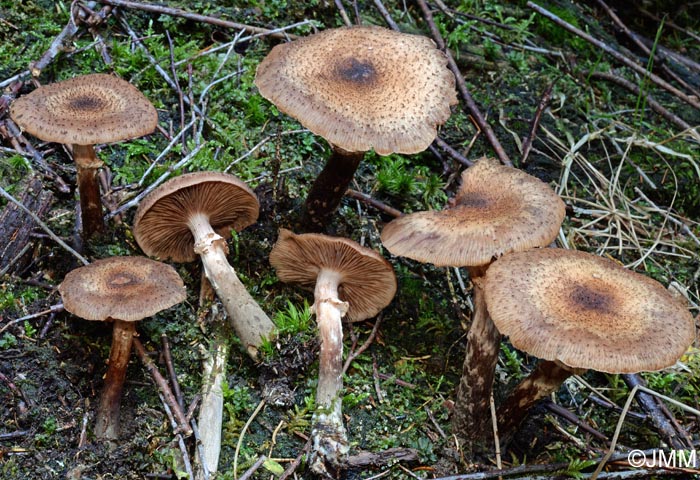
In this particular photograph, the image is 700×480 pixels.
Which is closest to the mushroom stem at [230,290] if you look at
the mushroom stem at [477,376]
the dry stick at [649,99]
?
the mushroom stem at [477,376]

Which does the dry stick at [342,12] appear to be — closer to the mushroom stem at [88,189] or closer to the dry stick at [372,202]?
the dry stick at [372,202]

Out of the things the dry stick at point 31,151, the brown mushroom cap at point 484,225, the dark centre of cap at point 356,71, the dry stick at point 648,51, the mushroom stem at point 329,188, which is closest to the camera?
the brown mushroom cap at point 484,225

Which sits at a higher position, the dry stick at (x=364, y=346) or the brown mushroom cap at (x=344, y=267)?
the brown mushroom cap at (x=344, y=267)

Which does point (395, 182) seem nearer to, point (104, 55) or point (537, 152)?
point (537, 152)

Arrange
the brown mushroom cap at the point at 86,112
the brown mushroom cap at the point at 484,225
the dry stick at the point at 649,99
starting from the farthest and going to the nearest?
1. the dry stick at the point at 649,99
2. the brown mushroom cap at the point at 484,225
3. the brown mushroom cap at the point at 86,112

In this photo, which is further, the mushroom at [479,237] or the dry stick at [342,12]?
the dry stick at [342,12]

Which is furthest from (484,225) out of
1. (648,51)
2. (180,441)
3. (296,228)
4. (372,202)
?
(648,51)

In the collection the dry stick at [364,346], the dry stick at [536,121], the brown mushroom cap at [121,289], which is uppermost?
the brown mushroom cap at [121,289]
